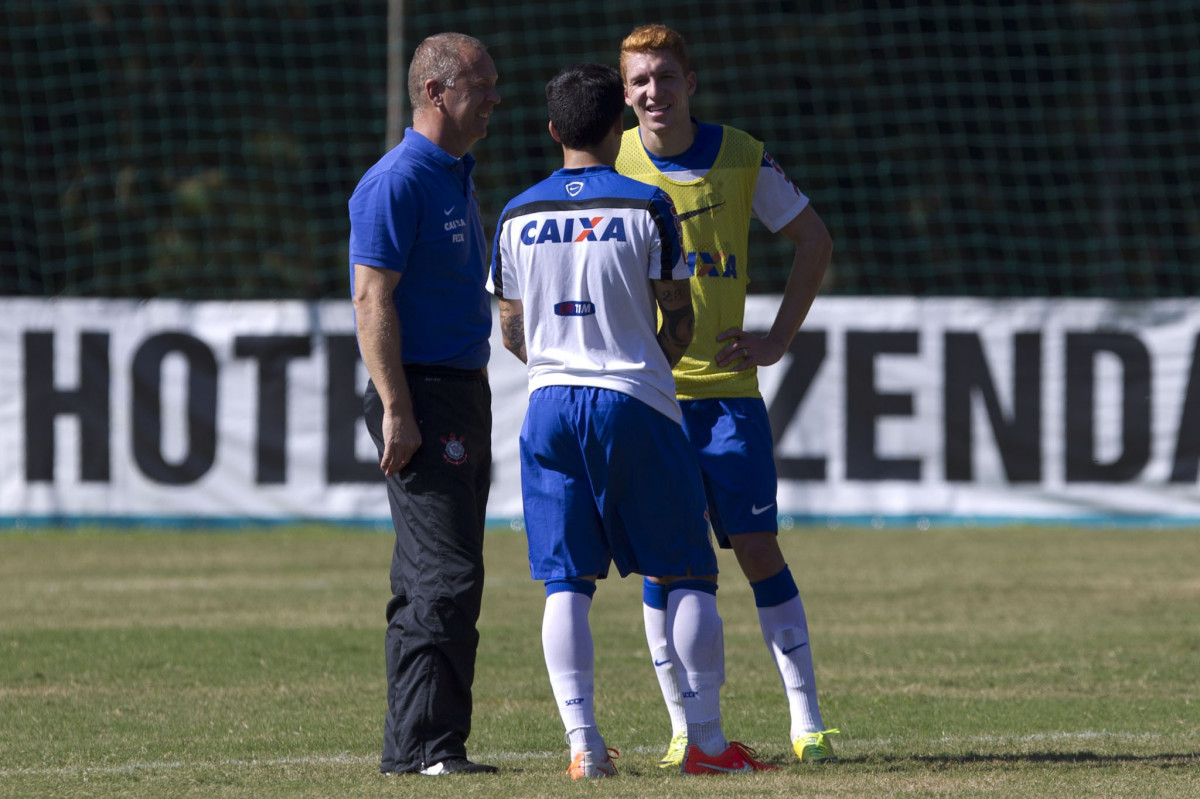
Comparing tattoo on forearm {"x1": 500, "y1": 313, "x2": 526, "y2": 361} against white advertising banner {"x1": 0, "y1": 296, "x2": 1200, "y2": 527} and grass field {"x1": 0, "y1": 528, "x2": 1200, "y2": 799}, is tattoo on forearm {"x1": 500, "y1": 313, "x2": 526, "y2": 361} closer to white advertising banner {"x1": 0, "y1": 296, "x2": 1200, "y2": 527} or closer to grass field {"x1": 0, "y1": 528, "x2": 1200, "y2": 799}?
grass field {"x1": 0, "y1": 528, "x2": 1200, "y2": 799}

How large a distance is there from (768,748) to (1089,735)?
1030mm

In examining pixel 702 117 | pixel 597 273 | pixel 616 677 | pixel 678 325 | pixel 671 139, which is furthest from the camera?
pixel 702 117

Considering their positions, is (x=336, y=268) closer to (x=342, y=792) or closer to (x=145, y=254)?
(x=145, y=254)

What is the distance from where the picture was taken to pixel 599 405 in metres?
4.50

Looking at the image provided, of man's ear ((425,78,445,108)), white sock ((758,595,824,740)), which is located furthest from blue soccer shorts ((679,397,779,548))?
man's ear ((425,78,445,108))

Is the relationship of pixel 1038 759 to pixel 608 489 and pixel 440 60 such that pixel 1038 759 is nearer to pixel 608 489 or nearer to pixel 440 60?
pixel 608 489

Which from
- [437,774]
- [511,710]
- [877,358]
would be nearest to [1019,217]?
[877,358]

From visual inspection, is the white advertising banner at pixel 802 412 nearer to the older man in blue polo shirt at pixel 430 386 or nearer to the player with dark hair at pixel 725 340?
the player with dark hair at pixel 725 340

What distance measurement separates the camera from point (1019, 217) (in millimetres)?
20172

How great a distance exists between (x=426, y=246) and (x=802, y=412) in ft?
28.9

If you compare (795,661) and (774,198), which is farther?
(774,198)

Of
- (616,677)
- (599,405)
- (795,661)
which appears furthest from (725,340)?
(616,677)

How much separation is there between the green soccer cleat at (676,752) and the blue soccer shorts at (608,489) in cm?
60

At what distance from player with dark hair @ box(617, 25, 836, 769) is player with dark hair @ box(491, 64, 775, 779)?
0.35 meters
